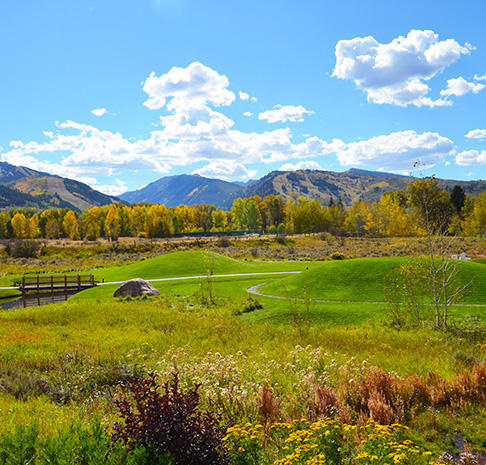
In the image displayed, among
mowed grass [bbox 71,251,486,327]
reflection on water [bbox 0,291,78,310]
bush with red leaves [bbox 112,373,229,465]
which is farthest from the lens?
reflection on water [bbox 0,291,78,310]

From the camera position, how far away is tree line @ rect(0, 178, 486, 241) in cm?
9288

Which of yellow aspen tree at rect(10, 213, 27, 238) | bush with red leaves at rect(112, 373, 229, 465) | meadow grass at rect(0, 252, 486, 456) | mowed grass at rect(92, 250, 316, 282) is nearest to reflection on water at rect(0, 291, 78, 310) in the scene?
mowed grass at rect(92, 250, 316, 282)

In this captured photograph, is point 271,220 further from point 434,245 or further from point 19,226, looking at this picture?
point 434,245

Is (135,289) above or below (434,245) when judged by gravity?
below

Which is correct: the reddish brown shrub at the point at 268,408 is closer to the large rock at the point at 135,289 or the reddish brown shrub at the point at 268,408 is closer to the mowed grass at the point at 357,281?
the mowed grass at the point at 357,281

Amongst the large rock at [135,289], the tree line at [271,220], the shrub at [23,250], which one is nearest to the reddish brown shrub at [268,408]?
the large rock at [135,289]

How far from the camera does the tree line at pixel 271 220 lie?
92875 mm

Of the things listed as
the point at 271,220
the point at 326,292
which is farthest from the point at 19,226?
the point at 326,292

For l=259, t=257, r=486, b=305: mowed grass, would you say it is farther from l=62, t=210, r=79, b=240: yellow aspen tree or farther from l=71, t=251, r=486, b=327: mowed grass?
l=62, t=210, r=79, b=240: yellow aspen tree

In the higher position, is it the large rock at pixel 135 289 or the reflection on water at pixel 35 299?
the large rock at pixel 135 289

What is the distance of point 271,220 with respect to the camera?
449 ft

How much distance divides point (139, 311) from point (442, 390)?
15673 millimetres

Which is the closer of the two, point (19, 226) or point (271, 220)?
point (19, 226)

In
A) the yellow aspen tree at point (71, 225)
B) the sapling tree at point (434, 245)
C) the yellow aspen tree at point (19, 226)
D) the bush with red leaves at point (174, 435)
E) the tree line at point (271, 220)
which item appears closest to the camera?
the bush with red leaves at point (174, 435)
